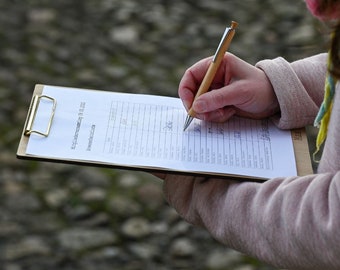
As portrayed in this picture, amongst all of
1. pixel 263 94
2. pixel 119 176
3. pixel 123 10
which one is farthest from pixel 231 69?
pixel 123 10

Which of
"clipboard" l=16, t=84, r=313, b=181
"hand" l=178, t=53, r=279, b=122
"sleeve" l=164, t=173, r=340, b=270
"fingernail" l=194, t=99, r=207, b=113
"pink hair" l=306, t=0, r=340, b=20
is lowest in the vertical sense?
"sleeve" l=164, t=173, r=340, b=270

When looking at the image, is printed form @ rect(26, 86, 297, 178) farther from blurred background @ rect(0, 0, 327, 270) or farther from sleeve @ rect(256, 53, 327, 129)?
blurred background @ rect(0, 0, 327, 270)

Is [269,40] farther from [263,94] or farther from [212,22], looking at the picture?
[263,94]

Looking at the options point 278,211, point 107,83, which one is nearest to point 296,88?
point 278,211

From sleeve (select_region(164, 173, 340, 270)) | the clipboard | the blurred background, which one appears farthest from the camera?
the blurred background

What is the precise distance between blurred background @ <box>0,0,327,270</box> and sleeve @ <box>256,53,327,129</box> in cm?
45

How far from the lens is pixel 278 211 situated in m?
0.81

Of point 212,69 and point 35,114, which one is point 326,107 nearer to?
point 212,69

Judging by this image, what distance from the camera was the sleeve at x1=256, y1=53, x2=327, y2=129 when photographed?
3.25 feet

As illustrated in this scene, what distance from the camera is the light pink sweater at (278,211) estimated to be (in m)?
0.77

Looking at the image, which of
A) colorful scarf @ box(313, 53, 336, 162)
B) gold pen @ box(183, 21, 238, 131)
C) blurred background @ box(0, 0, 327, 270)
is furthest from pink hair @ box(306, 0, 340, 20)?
blurred background @ box(0, 0, 327, 270)

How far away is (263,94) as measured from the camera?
984 millimetres

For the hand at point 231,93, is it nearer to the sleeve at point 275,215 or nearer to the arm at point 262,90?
the arm at point 262,90

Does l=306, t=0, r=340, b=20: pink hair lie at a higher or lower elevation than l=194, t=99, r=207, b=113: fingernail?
higher
